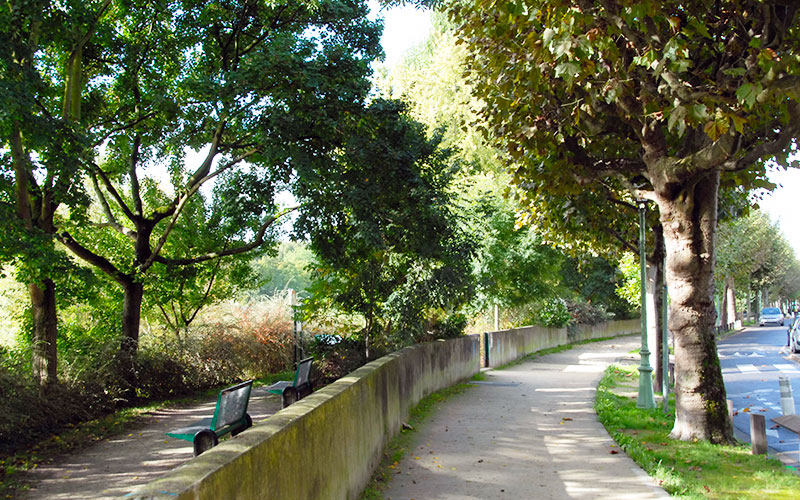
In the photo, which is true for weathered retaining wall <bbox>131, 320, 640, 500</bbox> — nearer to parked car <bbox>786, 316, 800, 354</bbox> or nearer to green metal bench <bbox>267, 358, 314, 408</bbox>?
green metal bench <bbox>267, 358, 314, 408</bbox>

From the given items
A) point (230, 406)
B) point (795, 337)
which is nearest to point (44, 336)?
point (230, 406)

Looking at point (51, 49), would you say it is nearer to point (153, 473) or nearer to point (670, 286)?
point (153, 473)

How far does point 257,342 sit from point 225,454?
54.7ft

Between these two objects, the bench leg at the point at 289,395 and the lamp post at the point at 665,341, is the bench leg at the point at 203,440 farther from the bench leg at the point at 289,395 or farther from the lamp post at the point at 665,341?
the lamp post at the point at 665,341

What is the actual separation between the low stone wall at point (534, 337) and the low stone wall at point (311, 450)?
12.6 metres

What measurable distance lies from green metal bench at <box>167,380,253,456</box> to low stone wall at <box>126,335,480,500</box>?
168 cm

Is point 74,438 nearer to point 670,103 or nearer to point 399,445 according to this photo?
point 399,445

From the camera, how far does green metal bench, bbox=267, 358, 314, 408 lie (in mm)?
11867

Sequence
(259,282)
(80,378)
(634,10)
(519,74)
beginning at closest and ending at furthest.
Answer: (634,10), (519,74), (80,378), (259,282)

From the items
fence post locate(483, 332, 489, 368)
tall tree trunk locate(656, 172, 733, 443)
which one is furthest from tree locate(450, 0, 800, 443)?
fence post locate(483, 332, 489, 368)

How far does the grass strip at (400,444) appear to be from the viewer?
734cm

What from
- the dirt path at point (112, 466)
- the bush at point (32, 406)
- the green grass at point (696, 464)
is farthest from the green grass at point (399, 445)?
the bush at point (32, 406)

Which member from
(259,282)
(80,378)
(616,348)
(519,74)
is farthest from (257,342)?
(616,348)

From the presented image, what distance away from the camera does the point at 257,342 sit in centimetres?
2012
